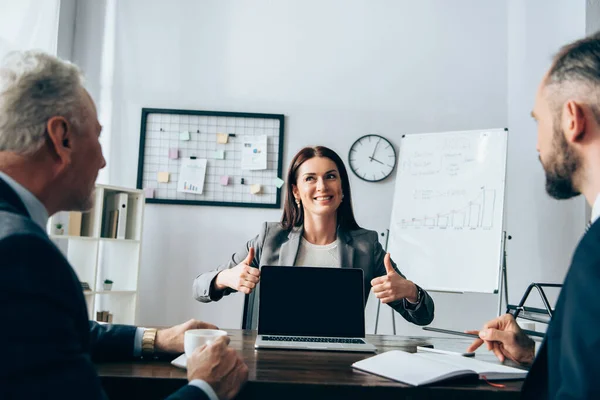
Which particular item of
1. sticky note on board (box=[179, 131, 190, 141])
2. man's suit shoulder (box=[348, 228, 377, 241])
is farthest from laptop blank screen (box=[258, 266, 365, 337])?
sticky note on board (box=[179, 131, 190, 141])

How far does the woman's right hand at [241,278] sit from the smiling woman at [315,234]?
72 millimetres

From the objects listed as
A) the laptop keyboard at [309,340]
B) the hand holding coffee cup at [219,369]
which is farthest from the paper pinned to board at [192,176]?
the hand holding coffee cup at [219,369]

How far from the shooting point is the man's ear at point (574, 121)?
95 cm

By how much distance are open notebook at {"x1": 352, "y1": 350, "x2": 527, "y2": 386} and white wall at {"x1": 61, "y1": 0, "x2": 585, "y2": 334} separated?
7.80ft

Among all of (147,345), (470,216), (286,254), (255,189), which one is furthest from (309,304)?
(255,189)

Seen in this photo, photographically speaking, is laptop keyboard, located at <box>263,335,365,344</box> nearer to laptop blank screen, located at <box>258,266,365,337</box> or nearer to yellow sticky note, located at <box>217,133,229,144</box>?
laptop blank screen, located at <box>258,266,365,337</box>

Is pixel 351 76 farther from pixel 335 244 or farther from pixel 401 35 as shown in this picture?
pixel 335 244

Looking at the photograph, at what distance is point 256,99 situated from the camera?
145 inches

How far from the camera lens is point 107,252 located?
3594 mm

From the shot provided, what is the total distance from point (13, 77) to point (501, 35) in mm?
3515

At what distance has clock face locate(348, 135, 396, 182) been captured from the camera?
3600 mm

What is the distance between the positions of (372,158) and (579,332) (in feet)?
9.64

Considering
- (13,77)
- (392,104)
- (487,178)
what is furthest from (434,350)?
(392,104)

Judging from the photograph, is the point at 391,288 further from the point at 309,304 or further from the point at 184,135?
the point at 184,135
